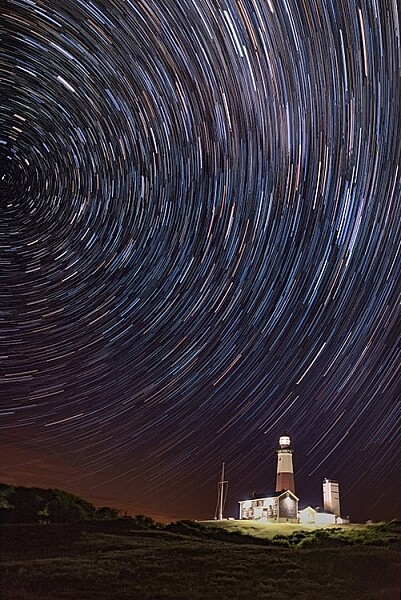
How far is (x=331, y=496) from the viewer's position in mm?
8398

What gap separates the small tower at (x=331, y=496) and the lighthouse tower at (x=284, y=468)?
18.1 inches

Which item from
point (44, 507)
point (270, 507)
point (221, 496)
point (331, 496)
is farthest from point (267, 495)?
point (44, 507)

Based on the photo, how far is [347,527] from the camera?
820 centimetres

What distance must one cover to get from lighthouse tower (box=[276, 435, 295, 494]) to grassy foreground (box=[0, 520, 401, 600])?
1.78 feet

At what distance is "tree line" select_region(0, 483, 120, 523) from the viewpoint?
23.5 ft

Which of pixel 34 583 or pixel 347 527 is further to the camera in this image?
pixel 347 527

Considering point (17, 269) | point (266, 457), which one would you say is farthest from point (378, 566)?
point (17, 269)

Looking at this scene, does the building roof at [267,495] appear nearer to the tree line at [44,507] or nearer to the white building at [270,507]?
the white building at [270,507]

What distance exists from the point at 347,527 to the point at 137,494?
2421 millimetres

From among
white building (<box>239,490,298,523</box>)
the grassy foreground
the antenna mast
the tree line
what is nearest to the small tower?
the grassy foreground

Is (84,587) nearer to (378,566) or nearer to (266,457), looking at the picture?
(266,457)

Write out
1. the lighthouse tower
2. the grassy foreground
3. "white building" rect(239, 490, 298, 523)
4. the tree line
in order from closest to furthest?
the grassy foreground, the tree line, "white building" rect(239, 490, 298, 523), the lighthouse tower

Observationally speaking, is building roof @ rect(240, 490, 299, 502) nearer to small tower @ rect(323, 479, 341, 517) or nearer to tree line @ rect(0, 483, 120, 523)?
small tower @ rect(323, 479, 341, 517)

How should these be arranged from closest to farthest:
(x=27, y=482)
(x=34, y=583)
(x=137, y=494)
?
(x=34, y=583), (x=27, y=482), (x=137, y=494)
